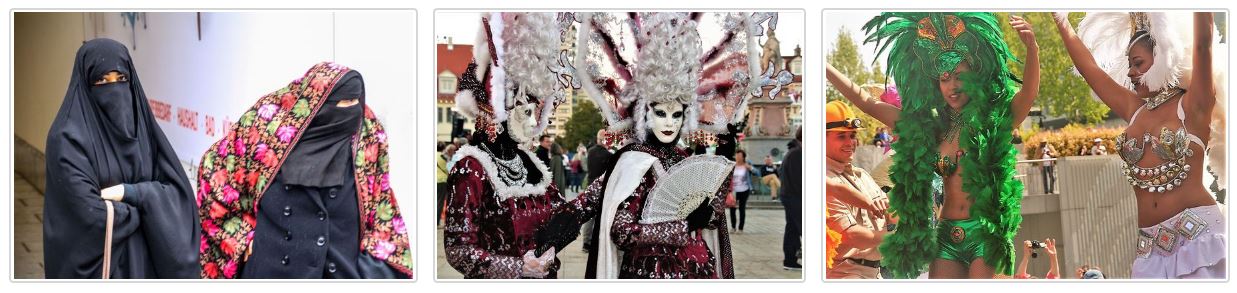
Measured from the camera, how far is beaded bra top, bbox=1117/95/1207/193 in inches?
215

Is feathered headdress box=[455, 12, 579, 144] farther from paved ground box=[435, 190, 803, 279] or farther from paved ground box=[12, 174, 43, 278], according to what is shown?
paved ground box=[12, 174, 43, 278]

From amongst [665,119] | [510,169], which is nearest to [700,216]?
[665,119]

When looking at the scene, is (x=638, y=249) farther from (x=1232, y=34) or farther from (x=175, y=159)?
(x=1232, y=34)

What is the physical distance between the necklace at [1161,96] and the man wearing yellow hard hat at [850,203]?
4.25ft

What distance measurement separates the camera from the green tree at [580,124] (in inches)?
206

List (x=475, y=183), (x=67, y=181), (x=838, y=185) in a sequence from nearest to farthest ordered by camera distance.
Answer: (x=67, y=181), (x=475, y=183), (x=838, y=185)

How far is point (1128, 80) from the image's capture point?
17.9ft

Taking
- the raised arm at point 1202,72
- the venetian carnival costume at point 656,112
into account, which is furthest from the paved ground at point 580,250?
the raised arm at point 1202,72

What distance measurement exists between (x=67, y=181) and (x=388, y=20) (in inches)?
57.6

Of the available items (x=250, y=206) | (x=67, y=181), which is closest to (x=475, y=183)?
(x=250, y=206)

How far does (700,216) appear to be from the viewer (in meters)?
5.37

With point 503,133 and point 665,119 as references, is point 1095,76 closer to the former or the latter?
point 665,119

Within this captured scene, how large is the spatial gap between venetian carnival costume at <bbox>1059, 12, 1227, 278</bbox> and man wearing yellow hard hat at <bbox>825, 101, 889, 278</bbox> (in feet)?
3.78

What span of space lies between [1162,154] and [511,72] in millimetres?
3044
